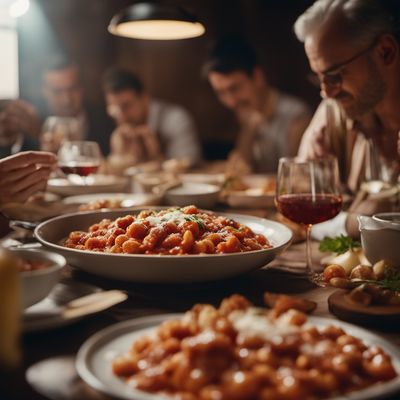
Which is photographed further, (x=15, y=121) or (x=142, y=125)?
(x=142, y=125)

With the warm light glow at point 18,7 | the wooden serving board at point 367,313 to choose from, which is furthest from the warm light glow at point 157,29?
the warm light glow at point 18,7

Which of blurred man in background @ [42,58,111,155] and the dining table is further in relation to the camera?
blurred man in background @ [42,58,111,155]

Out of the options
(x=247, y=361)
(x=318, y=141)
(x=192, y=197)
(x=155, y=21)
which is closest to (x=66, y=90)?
(x=155, y=21)

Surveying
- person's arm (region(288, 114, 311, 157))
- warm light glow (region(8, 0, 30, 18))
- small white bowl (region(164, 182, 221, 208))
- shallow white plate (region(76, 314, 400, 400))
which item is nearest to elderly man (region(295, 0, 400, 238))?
small white bowl (region(164, 182, 221, 208))

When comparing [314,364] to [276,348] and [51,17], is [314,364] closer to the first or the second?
[276,348]

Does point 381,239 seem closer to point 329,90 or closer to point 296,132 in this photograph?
point 329,90

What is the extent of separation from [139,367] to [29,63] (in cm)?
796

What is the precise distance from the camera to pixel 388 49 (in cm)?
283

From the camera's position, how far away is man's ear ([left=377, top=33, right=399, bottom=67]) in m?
2.79

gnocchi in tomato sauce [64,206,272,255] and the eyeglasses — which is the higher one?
Result: the eyeglasses

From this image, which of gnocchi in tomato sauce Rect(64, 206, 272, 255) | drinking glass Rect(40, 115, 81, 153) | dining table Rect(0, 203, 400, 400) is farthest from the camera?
drinking glass Rect(40, 115, 81, 153)

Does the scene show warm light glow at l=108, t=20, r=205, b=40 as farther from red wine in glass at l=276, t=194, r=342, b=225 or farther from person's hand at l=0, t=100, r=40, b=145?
red wine in glass at l=276, t=194, r=342, b=225

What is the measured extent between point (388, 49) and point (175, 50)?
569 cm

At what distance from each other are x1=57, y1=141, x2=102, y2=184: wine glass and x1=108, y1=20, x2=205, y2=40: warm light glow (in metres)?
1.13
